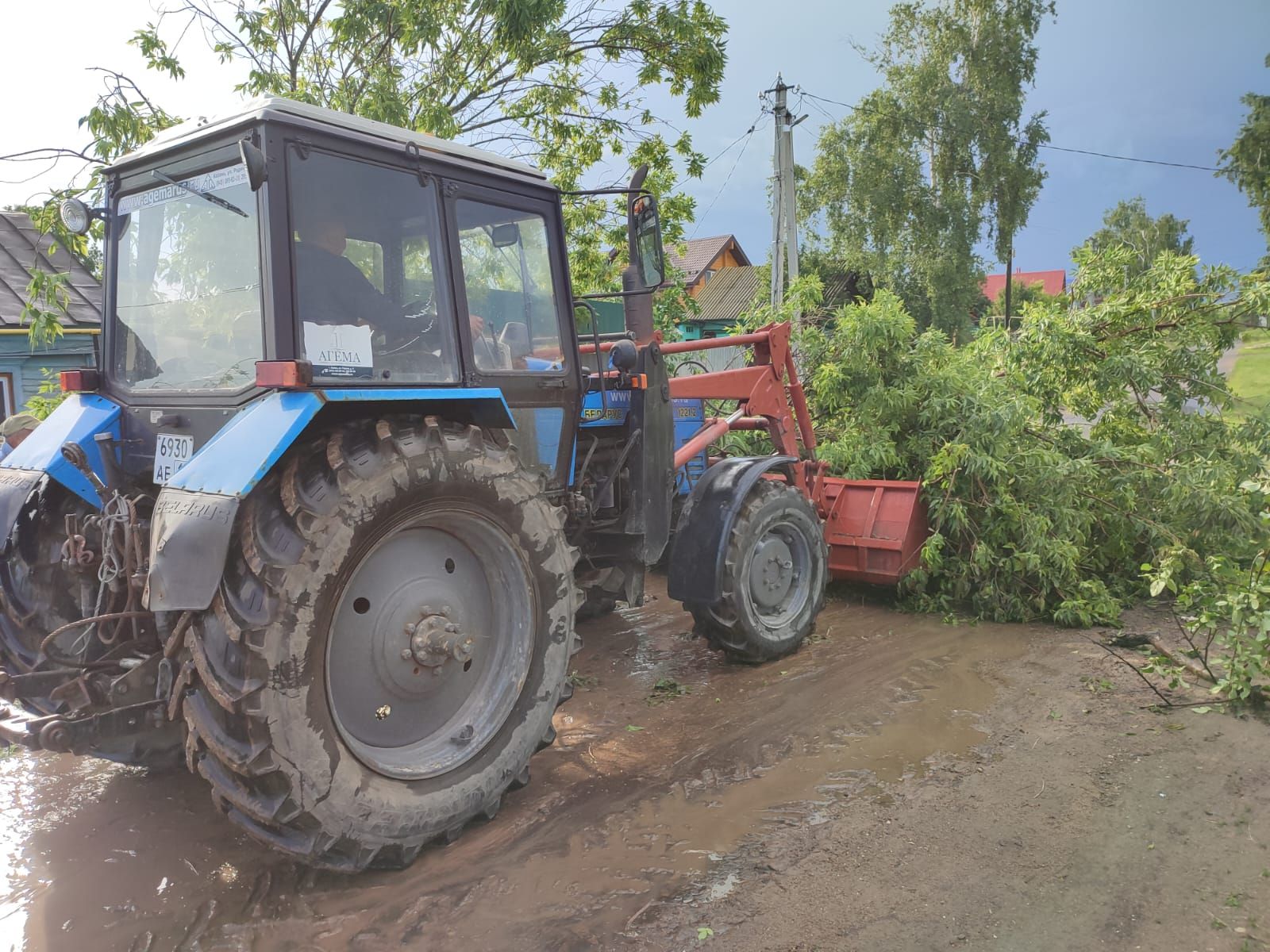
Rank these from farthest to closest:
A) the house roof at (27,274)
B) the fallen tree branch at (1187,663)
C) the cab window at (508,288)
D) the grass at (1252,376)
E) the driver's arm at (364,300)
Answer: the house roof at (27,274) < the grass at (1252,376) < the fallen tree branch at (1187,663) < the cab window at (508,288) < the driver's arm at (364,300)

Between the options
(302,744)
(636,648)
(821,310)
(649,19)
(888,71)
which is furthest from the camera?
(888,71)

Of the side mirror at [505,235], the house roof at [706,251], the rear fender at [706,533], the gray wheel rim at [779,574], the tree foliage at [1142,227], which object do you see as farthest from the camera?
the tree foliage at [1142,227]

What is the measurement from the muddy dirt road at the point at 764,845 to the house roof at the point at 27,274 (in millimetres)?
8369

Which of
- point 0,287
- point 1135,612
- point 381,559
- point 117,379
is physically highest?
point 0,287

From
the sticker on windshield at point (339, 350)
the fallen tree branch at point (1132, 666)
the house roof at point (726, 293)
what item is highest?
the house roof at point (726, 293)

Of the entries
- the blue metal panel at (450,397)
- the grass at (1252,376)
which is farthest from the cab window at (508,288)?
the grass at (1252,376)

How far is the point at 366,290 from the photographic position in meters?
3.32

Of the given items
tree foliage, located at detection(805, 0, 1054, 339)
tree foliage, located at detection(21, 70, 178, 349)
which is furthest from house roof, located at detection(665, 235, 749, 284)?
tree foliage, located at detection(21, 70, 178, 349)

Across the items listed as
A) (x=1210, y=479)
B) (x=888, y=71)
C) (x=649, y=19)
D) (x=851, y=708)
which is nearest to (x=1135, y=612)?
(x=1210, y=479)

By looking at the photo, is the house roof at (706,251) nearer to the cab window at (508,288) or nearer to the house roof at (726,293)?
the house roof at (726,293)

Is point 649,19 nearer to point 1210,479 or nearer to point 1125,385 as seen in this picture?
point 1125,385

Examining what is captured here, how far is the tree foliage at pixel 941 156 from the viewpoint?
27500mm

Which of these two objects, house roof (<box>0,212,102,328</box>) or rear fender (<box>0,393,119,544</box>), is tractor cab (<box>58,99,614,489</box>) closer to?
rear fender (<box>0,393,119,544</box>)

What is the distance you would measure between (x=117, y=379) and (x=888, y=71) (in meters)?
30.4
